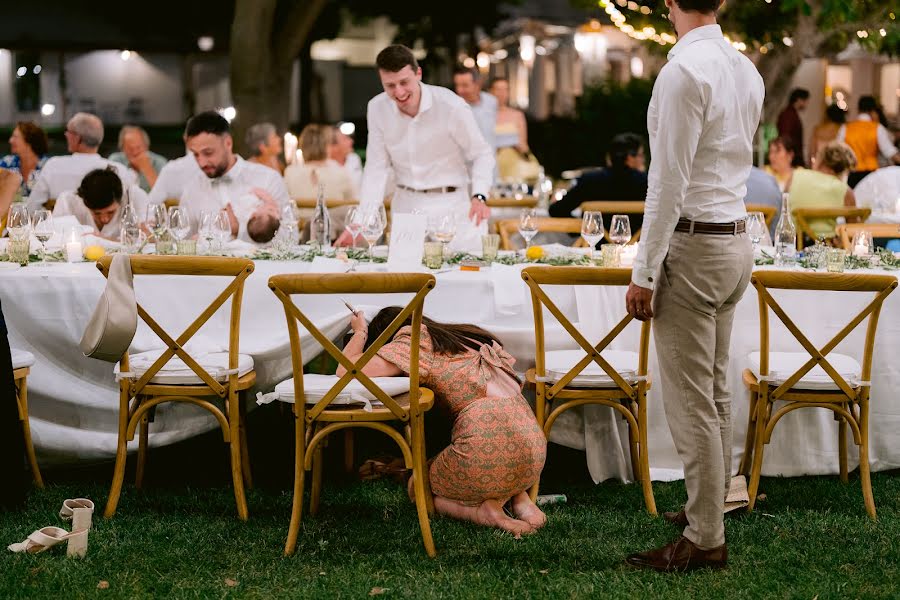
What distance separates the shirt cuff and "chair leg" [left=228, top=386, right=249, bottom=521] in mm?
1648

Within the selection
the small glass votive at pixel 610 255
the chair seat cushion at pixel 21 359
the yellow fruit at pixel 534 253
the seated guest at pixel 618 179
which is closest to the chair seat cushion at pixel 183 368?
the chair seat cushion at pixel 21 359

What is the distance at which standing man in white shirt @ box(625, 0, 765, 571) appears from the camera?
3.38 meters

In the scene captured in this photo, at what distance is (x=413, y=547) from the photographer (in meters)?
4.04

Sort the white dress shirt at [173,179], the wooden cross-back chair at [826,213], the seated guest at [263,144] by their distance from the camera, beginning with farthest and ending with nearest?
the seated guest at [263,144] → the white dress shirt at [173,179] → the wooden cross-back chair at [826,213]

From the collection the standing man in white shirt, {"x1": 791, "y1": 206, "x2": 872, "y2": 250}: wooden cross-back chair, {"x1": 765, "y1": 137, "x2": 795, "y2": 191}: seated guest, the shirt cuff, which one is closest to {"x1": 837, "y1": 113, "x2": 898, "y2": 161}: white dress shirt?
{"x1": 765, "y1": 137, "x2": 795, "y2": 191}: seated guest

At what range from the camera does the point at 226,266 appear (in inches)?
162

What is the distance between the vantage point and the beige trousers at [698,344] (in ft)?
11.6

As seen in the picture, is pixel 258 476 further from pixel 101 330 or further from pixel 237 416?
pixel 101 330

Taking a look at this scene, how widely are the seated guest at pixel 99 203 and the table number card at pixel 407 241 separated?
1.75m

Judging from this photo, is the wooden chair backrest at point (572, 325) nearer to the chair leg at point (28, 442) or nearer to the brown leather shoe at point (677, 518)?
the brown leather shoe at point (677, 518)

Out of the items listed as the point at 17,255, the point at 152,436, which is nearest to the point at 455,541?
the point at 152,436

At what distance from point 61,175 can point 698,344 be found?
17.3 ft

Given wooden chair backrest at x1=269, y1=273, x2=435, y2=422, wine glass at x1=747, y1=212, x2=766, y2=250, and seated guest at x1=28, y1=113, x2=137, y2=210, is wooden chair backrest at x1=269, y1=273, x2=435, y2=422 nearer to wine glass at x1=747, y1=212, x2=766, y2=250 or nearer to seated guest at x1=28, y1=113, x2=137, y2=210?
wine glass at x1=747, y1=212, x2=766, y2=250

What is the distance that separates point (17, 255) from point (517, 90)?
24128mm
